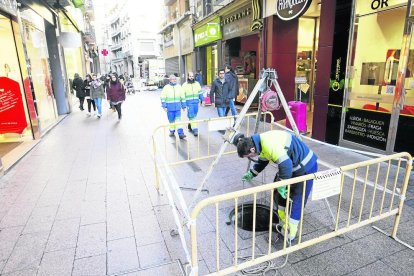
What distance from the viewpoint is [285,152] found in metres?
2.83

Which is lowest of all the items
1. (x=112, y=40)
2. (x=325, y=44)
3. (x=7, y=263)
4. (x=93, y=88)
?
(x=7, y=263)

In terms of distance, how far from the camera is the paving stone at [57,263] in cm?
285

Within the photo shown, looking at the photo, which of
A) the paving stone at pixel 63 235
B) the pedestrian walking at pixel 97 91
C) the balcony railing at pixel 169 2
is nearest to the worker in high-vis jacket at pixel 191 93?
the paving stone at pixel 63 235


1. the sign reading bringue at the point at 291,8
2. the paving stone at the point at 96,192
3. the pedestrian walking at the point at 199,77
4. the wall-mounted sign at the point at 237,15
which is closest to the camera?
the paving stone at the point at 96,192

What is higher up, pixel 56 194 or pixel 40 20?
pixel 40 20

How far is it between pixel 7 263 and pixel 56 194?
173 cm

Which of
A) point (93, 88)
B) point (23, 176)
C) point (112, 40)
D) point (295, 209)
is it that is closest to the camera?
point (295, 209)

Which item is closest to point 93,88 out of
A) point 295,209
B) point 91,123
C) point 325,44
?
point 91,123

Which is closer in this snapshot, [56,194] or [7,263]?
[7,263]

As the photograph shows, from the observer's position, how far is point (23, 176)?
5473mm

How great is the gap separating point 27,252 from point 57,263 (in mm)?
504

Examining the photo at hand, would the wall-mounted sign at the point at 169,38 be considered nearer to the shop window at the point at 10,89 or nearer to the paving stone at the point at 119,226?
the shop window at the point at 10,89

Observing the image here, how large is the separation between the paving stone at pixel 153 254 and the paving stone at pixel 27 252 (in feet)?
3.73

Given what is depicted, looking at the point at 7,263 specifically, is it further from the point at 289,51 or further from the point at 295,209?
the point at 289,51
